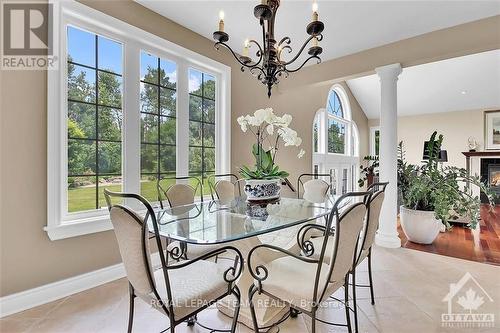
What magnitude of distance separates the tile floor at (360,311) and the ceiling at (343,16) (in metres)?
2.74

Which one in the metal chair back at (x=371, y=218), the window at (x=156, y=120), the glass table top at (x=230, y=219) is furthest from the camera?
the window at (x=156, y=120)

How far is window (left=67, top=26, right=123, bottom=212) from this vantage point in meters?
2.22

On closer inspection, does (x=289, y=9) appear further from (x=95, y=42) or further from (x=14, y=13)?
(x=14, y=13)

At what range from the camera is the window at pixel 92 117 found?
2217 mm

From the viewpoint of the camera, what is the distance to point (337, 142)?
6.85m

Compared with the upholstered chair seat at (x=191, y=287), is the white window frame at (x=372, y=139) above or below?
above

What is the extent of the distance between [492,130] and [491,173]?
3.90ft

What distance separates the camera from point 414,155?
7793mm

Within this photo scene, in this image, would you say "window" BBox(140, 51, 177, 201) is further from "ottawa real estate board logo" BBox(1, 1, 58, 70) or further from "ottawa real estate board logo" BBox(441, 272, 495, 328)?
"ottawa real estate board logo" BBox(441, 272, 495, 328)

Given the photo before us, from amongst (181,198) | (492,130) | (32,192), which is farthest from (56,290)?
(492,130)

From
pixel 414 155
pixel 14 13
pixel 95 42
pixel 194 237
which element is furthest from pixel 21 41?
pixel 414 155

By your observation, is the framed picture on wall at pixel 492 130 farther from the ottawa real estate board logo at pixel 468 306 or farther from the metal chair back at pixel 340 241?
the metal chair back at pixel 340 241

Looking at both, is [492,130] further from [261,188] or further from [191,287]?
[191,287]

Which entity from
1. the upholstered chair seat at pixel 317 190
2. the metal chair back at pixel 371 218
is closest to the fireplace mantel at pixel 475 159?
the upholstered chair seat at pixel 317 190
